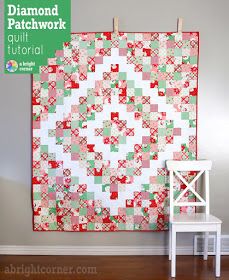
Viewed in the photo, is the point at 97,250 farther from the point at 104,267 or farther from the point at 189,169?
the point at 189,169

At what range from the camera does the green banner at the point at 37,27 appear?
12.1ft

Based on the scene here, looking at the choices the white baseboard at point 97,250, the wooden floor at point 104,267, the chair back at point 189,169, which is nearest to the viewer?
the wooden floor at point 104,267

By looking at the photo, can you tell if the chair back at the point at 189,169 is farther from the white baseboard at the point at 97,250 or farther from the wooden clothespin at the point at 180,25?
the wooden clothespin at the point at 180,25

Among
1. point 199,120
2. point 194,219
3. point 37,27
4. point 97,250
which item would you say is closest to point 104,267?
point 97,250

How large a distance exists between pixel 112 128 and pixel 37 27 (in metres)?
1.11

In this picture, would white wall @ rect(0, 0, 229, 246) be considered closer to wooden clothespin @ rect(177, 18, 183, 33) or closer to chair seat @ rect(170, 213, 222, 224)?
wooden clothespin @ rect(177, 18, 183, 33)

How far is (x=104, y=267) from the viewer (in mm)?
3389

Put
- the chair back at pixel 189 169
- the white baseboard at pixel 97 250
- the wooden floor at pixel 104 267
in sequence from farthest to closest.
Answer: the white baseboard at pixel 97 250 → the chair back at pixel 189 169 → the wooden floor at pixel 104 267

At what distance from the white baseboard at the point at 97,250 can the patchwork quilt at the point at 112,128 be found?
6.8 inches

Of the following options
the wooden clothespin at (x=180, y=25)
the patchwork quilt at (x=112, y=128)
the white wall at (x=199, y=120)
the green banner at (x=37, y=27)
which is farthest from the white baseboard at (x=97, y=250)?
the wooden clothespin at (x=180, y=25)

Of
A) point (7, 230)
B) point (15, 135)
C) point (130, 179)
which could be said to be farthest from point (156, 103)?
point (7, 230)

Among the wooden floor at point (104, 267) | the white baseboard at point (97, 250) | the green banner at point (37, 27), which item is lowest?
the wooden floor at point (104, 267)

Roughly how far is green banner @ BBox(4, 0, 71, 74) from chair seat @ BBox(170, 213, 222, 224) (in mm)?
1753

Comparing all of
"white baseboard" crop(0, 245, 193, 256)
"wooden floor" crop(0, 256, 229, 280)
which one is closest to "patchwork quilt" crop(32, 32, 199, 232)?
"white baseboard" crop(0, 245, 193, 256)
